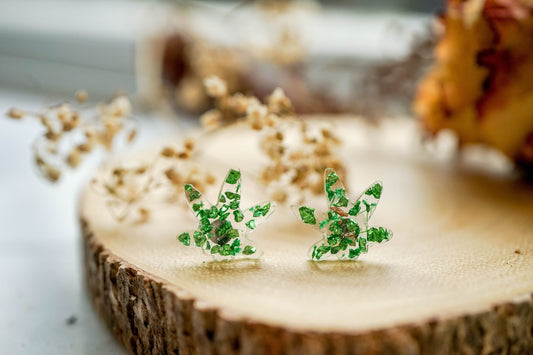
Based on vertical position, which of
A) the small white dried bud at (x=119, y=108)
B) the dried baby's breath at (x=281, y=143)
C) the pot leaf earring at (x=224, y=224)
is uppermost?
the small white dried bud at (x=119, y=108)

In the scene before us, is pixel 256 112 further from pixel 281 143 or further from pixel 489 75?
pixel 489 75

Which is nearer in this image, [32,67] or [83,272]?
[83,272]

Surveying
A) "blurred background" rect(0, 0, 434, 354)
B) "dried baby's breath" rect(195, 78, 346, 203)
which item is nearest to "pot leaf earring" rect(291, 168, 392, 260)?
"dried baby's breath" rect(195, 78, 346, 203)

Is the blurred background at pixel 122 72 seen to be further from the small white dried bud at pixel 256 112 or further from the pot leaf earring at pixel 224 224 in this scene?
the small white dried bud at pixel 256 112

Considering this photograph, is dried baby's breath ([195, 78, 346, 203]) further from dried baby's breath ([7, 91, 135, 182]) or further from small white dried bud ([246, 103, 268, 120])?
dried baby's breath ([7, 91, 135, 182])

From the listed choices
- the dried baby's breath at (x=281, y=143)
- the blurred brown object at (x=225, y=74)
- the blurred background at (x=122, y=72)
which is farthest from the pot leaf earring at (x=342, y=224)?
the blurred brown object at (x=225, y=74)

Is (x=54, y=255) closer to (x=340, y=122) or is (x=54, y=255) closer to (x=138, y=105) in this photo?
(x=340, y=122)

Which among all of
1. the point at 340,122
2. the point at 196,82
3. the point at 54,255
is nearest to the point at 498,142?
the point at 340,122

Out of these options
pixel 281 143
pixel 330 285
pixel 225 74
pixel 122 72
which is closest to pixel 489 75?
pixel 281 143
